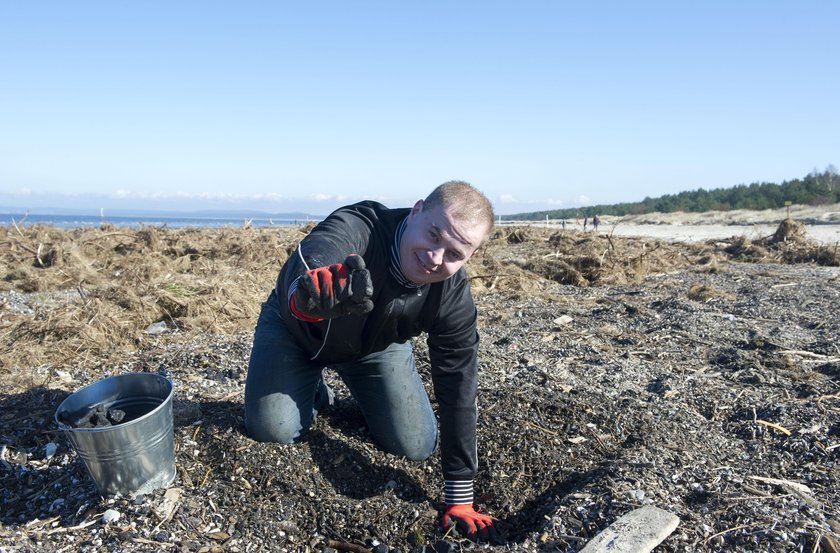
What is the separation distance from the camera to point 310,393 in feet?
10.9

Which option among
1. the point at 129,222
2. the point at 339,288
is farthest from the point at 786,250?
the point at 129,222

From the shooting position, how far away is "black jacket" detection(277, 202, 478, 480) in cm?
265

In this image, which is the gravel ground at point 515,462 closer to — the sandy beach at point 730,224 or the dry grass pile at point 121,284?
the dry grass pile at point 121,284

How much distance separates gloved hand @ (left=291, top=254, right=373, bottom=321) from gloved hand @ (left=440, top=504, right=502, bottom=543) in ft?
4.11

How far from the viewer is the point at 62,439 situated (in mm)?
3154

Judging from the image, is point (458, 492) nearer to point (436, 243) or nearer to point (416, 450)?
point (416, 450)

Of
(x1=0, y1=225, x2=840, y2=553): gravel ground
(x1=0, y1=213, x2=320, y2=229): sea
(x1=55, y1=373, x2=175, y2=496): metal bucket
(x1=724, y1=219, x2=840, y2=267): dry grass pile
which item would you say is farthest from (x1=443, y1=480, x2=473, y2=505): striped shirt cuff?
(x1=724, y1=219, x2=840, y2=267): dry grass pile

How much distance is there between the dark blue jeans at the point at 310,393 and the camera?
10.2 feet

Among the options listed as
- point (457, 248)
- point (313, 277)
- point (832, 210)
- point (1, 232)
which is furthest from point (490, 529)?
point (832, 210)

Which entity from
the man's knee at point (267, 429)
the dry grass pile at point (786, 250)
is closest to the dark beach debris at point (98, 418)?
the man's knee at point (267, 429)

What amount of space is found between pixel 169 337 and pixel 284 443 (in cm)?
268

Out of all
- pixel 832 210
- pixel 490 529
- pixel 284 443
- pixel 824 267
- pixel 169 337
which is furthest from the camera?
pixel 832 210

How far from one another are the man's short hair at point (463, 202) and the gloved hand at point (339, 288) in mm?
593

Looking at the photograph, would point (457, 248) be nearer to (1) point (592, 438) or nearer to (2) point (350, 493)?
(2) point (350, 493)
